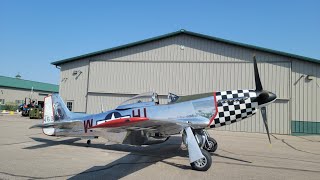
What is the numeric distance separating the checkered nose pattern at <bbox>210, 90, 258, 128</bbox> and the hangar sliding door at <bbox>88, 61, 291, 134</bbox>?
36.4 ft

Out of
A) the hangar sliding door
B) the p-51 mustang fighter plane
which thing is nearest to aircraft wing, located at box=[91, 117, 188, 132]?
the p-51 mustang fighter plane

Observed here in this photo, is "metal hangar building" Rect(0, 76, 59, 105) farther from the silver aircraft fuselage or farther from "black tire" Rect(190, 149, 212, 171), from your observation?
"black tire" Rect(190, 149, 212, 171)

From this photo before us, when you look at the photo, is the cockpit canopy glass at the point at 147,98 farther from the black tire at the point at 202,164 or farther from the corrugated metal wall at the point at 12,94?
the corrugated metal wall at the point at 12,94

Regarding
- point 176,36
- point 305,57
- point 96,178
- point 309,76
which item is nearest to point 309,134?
point 309,76

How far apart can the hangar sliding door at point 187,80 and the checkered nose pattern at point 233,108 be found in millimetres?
11101

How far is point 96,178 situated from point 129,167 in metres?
1.26

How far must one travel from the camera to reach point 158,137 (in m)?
8.66

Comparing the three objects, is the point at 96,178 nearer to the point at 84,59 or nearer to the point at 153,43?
the point at 153,43

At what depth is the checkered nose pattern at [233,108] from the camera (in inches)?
323

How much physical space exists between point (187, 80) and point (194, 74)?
0.70 m

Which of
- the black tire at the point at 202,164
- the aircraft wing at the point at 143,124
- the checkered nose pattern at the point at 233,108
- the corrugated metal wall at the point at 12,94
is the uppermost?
the corrugated metal wall at the point at 12,94

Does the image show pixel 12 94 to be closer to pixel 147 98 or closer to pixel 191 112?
pixel 147 98

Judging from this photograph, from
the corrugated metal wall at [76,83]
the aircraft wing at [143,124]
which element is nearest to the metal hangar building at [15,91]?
the corrugated metal wall at [76,83]

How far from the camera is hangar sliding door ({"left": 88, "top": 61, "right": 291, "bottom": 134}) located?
18.7 meters
